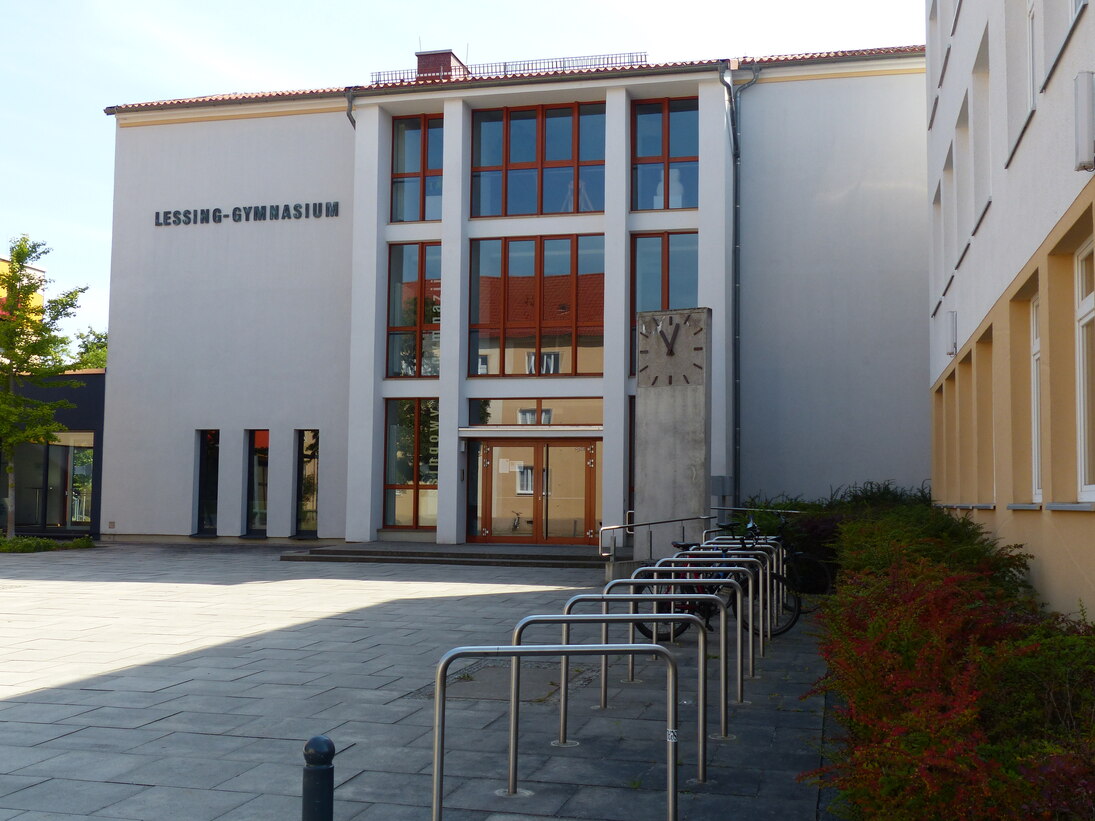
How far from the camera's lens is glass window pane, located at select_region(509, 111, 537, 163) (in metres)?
25.4

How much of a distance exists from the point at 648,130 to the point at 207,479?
13.3 metres

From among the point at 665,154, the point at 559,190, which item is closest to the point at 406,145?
the point at 559,190

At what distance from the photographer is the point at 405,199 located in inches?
1014

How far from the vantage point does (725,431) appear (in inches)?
921

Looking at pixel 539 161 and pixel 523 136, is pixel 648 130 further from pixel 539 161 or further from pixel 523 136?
pixel 523 136

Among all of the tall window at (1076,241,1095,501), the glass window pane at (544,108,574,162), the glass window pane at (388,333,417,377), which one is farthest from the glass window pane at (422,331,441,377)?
the tall window at (1076,241,1095,501)

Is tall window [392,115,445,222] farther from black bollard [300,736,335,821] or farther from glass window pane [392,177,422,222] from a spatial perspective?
black bollard [300,736,335,821]

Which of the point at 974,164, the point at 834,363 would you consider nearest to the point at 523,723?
the point at 974,164

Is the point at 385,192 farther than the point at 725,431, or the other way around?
the point at 385,192

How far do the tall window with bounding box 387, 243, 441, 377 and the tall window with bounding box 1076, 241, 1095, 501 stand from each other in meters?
18.3

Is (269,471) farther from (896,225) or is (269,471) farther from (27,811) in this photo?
(27,811)

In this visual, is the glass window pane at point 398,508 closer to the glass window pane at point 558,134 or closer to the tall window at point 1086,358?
the glass window pane at point 558,134

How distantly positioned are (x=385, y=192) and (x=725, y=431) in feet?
31.0

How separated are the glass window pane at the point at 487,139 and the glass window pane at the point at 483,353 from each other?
3.94m
